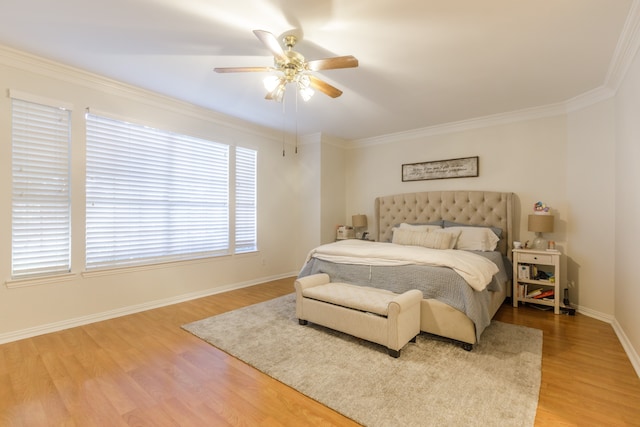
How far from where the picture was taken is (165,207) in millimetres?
3926

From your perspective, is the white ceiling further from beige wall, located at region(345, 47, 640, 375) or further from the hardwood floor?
the hardwood floor

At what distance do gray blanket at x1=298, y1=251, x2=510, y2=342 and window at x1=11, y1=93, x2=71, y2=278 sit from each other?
2.80m

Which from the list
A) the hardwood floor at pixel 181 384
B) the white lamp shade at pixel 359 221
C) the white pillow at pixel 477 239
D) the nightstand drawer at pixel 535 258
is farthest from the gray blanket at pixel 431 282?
the white lamp shade at pixel 359 221

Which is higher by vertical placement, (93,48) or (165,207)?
(93,48)

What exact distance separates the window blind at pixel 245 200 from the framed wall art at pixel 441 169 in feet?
8.51

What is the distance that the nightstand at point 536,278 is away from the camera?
11.5 ft

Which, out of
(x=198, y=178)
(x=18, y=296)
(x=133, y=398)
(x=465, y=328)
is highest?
(x=198, y=178)

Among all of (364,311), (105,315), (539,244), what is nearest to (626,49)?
(539,244)

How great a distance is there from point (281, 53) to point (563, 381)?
311 centimetres

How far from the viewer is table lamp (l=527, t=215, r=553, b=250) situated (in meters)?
3.66

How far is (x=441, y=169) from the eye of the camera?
4.76 metres

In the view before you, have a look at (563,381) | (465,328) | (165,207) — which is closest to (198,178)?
(165,207)

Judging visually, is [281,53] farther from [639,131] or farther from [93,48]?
[639,131]

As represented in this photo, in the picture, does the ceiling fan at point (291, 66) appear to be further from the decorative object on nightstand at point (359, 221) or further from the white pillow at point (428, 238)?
the decorative object on nightstand at point (359, 221)
